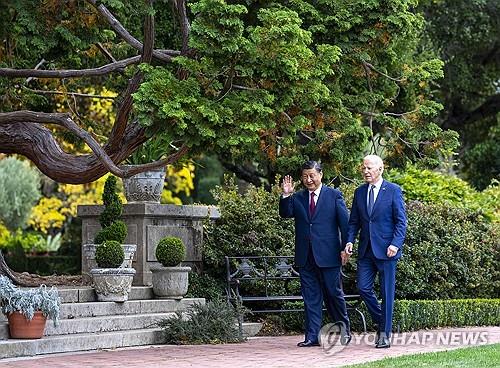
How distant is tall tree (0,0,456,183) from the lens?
987cm

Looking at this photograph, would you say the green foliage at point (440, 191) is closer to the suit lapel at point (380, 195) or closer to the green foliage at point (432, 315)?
the green foliage at point (432, 315)

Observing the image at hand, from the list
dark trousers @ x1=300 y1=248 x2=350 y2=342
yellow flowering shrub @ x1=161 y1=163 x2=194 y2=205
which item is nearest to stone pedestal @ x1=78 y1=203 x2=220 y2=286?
dark trousers @ x1=300 y1=248 x2=350 y2=342

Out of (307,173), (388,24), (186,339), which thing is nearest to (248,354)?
(186,339)

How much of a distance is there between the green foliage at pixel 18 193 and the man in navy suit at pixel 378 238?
28.4 meters

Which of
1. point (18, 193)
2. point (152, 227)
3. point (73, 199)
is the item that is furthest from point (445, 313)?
point (18, 193)

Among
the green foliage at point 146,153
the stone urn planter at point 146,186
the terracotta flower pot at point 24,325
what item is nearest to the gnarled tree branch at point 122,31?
the green foliage at point 146,153

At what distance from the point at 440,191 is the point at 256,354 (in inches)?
347

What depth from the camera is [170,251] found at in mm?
12539

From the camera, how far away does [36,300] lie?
408 inches

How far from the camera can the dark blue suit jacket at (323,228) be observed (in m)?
10.8

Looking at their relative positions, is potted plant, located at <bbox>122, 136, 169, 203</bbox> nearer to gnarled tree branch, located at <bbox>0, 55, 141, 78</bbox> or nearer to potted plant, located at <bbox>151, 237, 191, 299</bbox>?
gnarled tree branch, located at <bbox>0, 55, 141, 78</bbox>

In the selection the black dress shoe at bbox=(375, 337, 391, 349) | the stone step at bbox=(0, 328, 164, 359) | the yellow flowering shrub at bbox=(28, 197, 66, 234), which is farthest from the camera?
the yellow flowering shrub at bbox=(28, 197, 66, 234)

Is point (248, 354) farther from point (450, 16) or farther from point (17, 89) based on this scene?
point (450, 16)

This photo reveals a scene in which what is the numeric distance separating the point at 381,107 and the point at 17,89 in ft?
18.7
